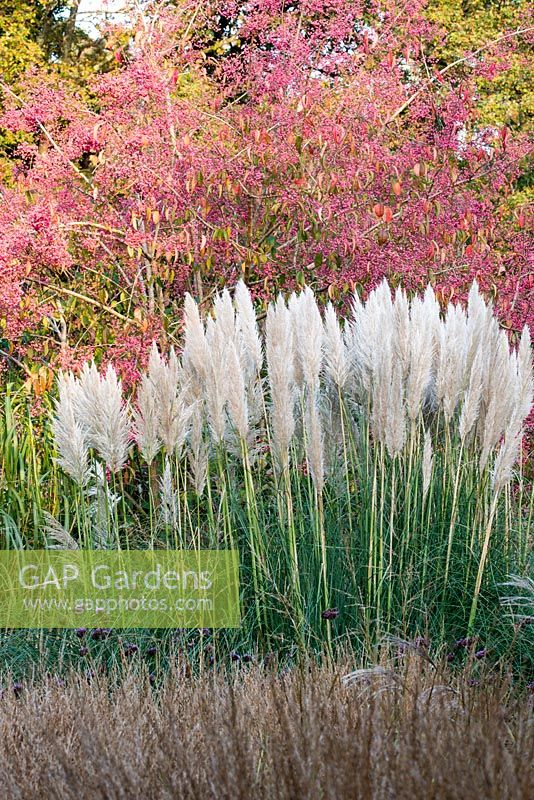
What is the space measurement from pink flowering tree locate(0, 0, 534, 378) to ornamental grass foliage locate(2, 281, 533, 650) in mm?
1789

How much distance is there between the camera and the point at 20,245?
698 centimetres

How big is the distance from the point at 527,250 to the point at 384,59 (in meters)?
1.83

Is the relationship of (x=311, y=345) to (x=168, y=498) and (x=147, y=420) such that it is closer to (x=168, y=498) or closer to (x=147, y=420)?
(x=147, y=420)

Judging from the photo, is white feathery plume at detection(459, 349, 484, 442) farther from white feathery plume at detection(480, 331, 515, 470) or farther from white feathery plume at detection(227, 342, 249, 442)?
white feathery plume at detection(227, 342, 249, 442)

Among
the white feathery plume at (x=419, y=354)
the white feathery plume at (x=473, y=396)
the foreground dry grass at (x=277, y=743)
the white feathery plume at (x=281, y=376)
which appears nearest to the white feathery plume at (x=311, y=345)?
the white feathery plume at (x=281, y=376)

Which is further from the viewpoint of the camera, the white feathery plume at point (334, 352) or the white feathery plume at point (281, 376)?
the white feathery plume at point (334, 352)

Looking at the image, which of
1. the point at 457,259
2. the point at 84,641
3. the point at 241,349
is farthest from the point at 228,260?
the point at 84,641

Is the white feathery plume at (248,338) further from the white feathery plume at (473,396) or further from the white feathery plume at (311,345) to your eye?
the white feathery plume at (473,396)

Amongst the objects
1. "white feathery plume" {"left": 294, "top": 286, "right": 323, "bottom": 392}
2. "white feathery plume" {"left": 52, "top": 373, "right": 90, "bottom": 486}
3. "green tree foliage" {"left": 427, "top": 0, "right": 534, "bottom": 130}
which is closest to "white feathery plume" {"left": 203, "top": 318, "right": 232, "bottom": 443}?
"white feathery plume" {"left": 294, "top": 286, "right": 323, "bottom": 392}

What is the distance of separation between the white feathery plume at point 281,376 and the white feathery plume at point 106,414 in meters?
0.79

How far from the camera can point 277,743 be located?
2.63 meters

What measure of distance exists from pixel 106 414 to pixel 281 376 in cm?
91

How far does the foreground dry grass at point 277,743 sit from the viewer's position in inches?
95.7

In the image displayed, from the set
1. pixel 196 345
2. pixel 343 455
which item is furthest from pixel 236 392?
pixel 343 455
